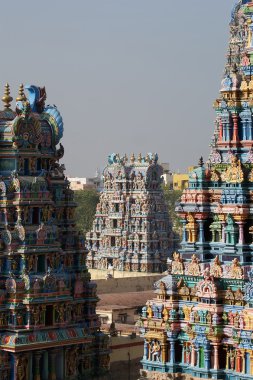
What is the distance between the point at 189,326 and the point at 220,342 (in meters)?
1.01

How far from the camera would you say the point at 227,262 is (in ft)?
109

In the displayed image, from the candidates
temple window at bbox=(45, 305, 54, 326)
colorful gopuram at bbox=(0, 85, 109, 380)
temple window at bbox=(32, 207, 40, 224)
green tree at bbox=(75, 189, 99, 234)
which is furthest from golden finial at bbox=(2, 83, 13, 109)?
green tree at bbox=(75, 189, 99, 234)

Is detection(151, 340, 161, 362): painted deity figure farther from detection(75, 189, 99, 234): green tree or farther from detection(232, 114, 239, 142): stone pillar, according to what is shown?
detection(75, 189, 99, 234): green tree

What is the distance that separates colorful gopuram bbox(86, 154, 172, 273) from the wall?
262 inches

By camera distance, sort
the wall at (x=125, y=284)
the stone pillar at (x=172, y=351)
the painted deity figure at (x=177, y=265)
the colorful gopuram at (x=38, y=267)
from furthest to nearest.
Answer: the wall at (x=125, y=284)
the colorful gopuram at (x=38, y=267)
the painted deity figure at (x=177, y=265)
the stone pillar at (x=172, y=351)

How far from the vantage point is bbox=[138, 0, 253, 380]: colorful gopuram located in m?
32.5

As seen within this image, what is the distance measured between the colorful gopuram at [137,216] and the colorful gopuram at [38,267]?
36028mm

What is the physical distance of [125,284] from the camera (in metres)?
65.6

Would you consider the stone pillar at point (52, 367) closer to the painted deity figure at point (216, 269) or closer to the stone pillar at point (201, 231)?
the stone pillar at point (201, 231)

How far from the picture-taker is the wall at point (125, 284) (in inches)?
2505

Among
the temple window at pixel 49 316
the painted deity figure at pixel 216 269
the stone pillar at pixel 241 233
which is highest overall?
the stone pillar at pixel 241 233

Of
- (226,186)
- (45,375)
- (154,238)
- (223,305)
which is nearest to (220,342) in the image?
(223,305)

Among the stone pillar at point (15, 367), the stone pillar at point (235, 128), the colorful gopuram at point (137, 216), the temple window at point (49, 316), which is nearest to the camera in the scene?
the stone pillar at point (235, 128)

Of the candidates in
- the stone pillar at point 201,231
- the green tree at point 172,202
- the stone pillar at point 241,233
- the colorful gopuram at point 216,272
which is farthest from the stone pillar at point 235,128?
the green tree at point 172,202
